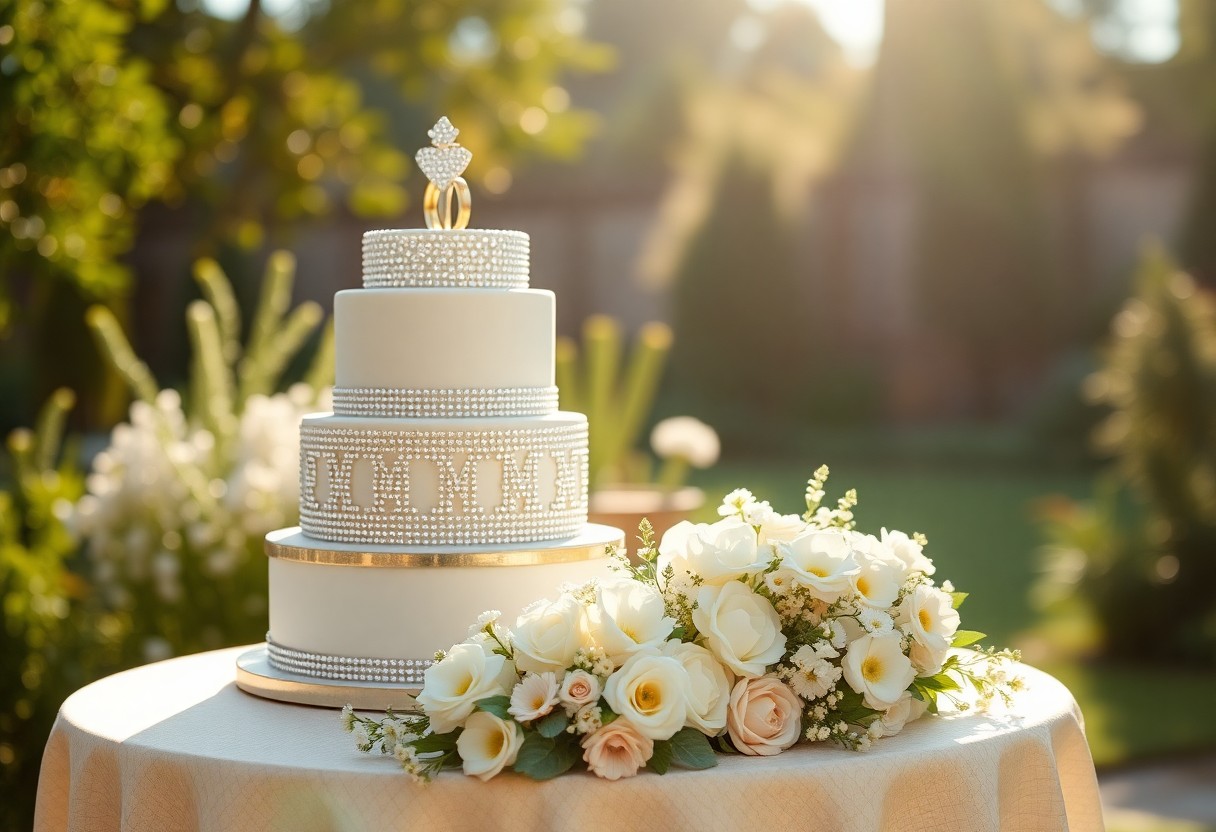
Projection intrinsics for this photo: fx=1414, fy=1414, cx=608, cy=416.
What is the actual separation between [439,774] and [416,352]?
914 millimetres

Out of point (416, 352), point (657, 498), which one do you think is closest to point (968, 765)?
point (416, 352)

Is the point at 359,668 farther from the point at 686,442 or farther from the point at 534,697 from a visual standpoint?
the point at 686,442

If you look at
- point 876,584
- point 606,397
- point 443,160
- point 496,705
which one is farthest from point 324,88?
point 496,705

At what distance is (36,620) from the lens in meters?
4.73

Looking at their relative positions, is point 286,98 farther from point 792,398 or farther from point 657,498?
point 792,398

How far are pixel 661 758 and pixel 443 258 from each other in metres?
1.13

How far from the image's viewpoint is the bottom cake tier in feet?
8.52

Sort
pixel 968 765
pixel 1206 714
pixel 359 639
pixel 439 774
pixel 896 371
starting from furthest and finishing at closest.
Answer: pixel 896 371, pixel 1206 714, pixel 359 639, pixel 968 765, pixel 439 774

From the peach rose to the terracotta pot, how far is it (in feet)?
10.1

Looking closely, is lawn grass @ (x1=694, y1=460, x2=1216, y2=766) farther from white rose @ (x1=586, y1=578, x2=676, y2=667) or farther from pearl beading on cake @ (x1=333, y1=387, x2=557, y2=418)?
white rose @ (x1=586, y1=578, x2=676, y2=667)

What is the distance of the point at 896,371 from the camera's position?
55.2 feet

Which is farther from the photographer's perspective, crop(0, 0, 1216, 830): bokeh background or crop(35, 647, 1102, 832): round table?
crop(0, 0, 1216, 830): bokeh background

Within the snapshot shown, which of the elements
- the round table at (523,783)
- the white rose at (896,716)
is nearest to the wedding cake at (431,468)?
the round table at (523,783)

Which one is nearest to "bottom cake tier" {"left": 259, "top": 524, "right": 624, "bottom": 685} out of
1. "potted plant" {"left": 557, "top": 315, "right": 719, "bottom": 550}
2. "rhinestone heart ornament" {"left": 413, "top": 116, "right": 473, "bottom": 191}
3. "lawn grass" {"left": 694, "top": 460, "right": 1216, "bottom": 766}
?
"rhinestone heart ornament" {"left": 413, "top": 116, "right": 473, "bottom": 191}
